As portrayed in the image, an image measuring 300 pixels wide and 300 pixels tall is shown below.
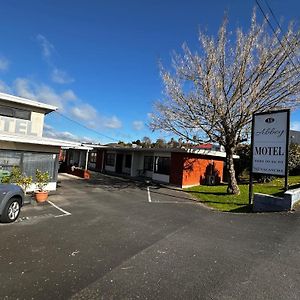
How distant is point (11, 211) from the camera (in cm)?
855

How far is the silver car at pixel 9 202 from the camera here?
8164mm

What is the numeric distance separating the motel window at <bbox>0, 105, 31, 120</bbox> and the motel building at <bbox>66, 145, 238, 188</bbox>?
10.6 meters

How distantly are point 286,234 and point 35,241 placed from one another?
654 centimetres

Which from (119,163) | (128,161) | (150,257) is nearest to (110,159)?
(119,163)

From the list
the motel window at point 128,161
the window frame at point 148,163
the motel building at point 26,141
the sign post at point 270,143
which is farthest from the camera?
the motel window at point 128,161

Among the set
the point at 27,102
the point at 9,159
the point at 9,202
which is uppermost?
the point at 27,102

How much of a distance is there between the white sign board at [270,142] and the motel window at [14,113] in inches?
535

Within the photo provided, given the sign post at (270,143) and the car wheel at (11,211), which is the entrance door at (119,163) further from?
the car wheel at (11,211)

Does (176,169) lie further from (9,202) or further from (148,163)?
(9,202)

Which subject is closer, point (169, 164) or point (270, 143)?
point (270, 143)

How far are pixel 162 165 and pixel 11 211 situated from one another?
1634 cm

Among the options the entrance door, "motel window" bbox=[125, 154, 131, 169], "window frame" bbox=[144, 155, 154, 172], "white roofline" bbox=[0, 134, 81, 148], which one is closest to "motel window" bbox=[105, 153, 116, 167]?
the entrance door

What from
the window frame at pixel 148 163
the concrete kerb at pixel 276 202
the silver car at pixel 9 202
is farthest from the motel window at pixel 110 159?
the silver car at pixel 9 202

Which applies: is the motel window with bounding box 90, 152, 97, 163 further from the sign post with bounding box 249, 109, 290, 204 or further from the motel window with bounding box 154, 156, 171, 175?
the sign post with bounding box 249, 109, 290, 204
